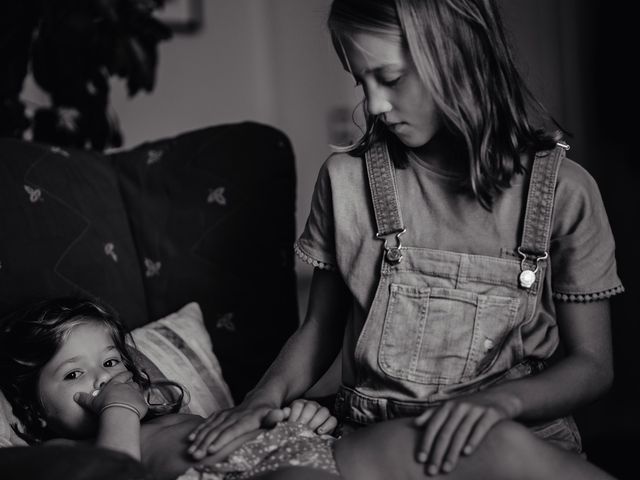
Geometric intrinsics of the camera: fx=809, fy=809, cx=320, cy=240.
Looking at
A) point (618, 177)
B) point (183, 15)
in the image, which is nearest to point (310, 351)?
point (618, 177)

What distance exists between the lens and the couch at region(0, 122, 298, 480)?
4.78 feet

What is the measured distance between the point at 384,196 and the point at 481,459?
17.9 inches

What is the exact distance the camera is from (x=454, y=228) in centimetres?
119

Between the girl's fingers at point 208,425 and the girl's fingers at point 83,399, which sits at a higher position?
the girl's fingers at point 208,425

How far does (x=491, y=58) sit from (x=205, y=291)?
27.9 inches

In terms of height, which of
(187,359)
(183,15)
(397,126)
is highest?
(183,15)

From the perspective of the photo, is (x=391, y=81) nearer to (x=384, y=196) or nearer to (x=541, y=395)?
(x=384, y=196)

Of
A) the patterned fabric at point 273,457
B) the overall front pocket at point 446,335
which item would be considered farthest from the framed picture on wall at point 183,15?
the patterned fabric at point 273,457

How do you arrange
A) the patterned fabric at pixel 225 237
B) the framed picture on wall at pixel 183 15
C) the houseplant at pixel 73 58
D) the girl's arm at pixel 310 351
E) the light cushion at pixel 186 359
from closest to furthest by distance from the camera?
the girl's arm at pixel 310 351 < the light cushion at pixel 186 359 < the patterned fabric at pixel 225 237 < the houseplant at pixel 73 58 < the framed picture on wall at pixel 183 15

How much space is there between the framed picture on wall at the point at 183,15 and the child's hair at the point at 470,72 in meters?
2.23

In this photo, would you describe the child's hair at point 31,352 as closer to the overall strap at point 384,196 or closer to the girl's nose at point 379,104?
the overall strap at point 384,196

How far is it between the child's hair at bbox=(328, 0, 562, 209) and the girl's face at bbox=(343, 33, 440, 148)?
14mm

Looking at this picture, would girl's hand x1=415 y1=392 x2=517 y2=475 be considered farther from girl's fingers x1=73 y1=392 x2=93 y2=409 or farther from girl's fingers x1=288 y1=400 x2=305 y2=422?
girl's fingers x1=73 y1=392 x2=93 y2=409

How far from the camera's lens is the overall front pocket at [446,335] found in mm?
1136
